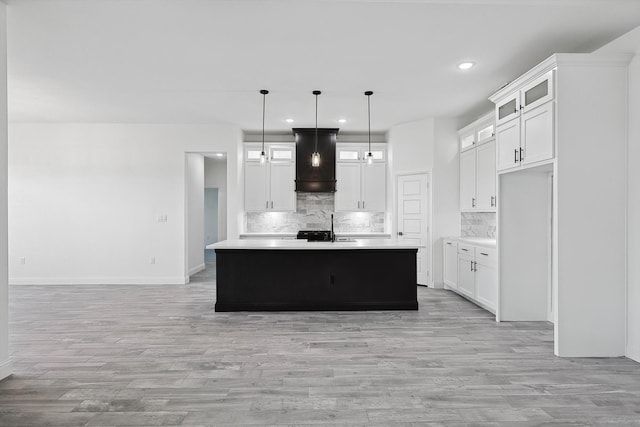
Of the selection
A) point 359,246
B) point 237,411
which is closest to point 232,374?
point 237,411

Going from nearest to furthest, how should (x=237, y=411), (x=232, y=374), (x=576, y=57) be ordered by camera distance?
(x=237, y=411)
(x=232, y=374)
(x=576, y=57)

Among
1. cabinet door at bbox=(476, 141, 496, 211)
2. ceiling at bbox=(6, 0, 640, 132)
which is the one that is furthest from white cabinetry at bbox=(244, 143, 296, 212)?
cabinet door at bbox=(476, 141, 496, 211)

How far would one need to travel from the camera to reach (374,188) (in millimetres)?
7516

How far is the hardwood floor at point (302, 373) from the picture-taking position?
2.32m

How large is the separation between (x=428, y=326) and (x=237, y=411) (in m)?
2.54

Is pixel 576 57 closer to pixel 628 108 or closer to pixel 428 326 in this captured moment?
pixel 628 108

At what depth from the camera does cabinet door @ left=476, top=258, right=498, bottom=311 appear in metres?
Result: 4.57

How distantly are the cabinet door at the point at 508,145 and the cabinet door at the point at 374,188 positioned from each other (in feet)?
10.9

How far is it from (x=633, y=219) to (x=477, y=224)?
3008mm

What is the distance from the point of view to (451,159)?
20.8ft

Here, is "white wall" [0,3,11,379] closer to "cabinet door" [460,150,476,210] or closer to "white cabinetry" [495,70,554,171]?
"white cabinetry" [495,70,554,171]

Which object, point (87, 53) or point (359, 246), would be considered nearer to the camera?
point (87, 53)

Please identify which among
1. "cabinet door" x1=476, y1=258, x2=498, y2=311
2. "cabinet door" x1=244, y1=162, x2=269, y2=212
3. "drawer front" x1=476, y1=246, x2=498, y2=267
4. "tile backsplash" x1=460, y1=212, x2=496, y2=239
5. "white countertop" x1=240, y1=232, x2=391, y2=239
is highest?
"cabinet door" x1=244, y1=162, x2=269, y2=212

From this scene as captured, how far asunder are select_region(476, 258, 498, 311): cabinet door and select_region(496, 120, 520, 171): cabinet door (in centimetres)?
137
